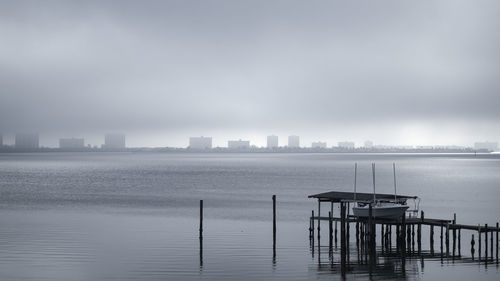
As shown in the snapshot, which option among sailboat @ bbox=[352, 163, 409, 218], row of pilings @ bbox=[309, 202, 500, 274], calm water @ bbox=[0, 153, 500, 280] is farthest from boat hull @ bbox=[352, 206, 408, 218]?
calm water @ bbox=[0, 153, 500, 280]

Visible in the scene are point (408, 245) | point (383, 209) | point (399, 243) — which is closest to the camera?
point (408, 245)

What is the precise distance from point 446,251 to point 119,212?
34.6m

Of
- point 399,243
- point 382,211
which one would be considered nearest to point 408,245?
point 399,243

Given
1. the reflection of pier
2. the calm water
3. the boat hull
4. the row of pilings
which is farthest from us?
the boat hull

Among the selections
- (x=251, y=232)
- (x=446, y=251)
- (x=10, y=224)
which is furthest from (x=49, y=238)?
(x=446, y=251)

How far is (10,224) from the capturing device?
50062 mm

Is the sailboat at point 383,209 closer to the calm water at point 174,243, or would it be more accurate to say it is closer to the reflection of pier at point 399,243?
the reflection of pier at point 399,243

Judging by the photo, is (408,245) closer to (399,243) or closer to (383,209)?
(399,243)

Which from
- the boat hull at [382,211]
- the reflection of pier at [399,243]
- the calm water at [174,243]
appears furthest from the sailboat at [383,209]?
the calm water at [174,243]

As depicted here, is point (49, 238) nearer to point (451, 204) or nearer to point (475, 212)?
point (475, 212)

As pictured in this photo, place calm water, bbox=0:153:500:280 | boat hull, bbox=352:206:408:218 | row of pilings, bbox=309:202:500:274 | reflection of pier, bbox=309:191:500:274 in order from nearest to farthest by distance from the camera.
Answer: calm water, bbox=0:153:500:280 → reflection of pier, bbox=309:191:500:274 → row of pilings, bbox=309:202:500:274 → boat hull, bbox=352:206:408:218

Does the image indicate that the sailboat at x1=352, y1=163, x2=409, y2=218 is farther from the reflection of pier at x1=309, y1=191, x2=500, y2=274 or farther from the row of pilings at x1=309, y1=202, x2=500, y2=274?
the row of pilings at x1=309, y1=202, x2=500, y2=274

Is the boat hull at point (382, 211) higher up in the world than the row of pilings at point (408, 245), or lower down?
higher up

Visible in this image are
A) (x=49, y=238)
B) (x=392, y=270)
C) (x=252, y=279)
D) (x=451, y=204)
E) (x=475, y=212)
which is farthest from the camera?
(x=451, y=204)
